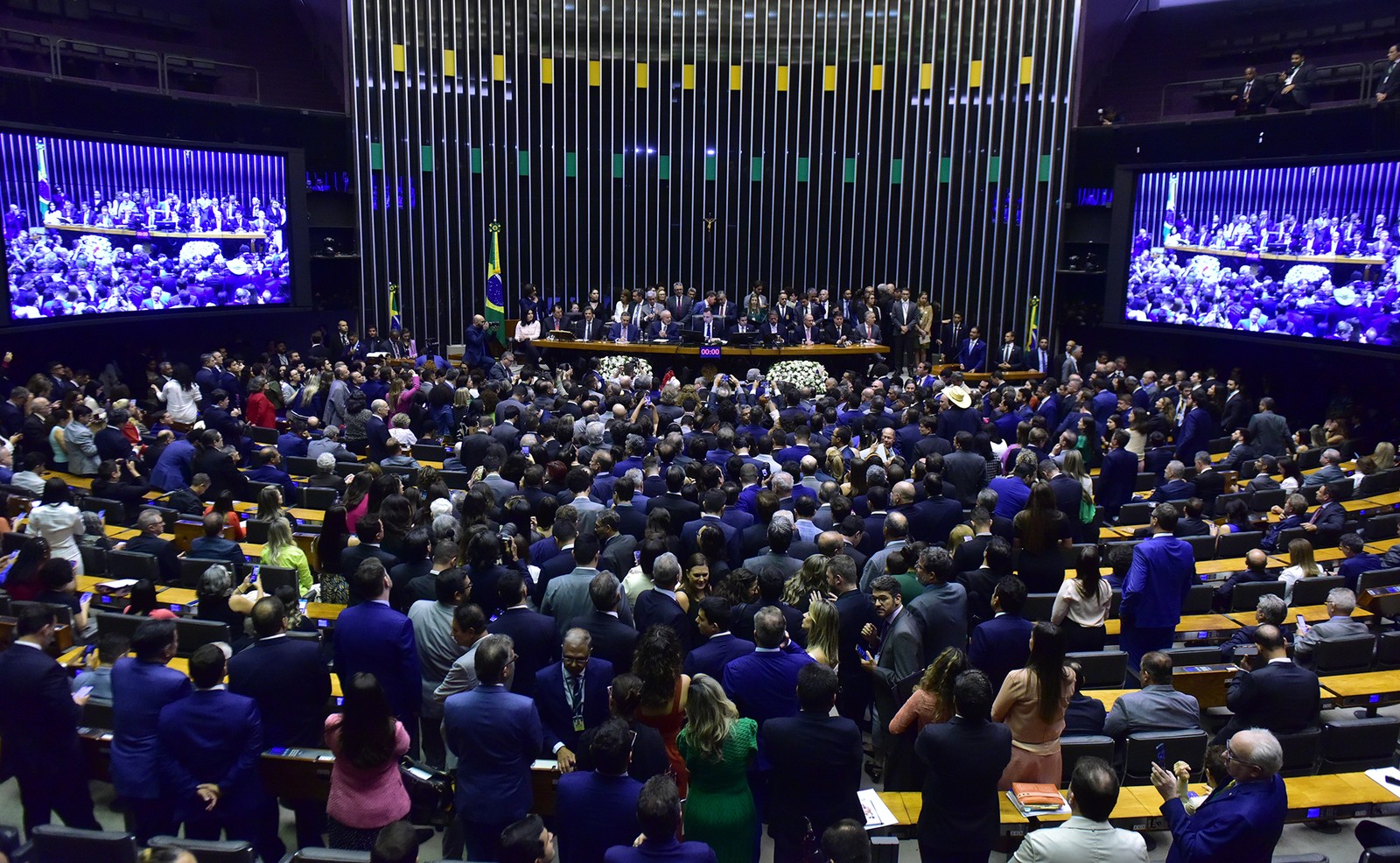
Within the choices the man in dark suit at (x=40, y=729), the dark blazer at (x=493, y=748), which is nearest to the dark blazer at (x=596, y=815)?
the dark blazer at (x=493, y=748)

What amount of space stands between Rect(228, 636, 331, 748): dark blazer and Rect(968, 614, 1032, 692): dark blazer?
307 centimetres

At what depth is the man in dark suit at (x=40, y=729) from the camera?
463cm

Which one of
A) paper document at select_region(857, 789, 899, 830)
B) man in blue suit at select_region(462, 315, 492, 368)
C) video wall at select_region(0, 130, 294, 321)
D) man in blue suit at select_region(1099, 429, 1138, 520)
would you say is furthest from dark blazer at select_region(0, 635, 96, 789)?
man in blue suit at select_region(462, 315, 492, 368)

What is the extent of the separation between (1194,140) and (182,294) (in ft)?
50.0

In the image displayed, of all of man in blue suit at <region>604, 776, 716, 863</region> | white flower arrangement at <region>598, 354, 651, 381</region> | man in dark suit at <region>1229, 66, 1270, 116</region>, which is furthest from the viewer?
white flower arrangement at <region>598, 354, 651, 381</region>

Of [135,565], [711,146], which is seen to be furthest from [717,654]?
[711,146]

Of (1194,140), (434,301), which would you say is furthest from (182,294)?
(1194,140)

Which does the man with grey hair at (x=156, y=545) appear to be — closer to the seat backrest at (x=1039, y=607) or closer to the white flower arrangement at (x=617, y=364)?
the seat backrest at (x=1039, y=607)

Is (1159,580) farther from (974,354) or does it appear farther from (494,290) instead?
(494,290)

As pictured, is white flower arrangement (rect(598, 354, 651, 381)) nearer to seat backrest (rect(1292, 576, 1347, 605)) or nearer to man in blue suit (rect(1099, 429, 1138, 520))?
man in blue suit (rect(1099, 429, 1138, 520))

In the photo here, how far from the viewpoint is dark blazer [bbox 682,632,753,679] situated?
484 cm

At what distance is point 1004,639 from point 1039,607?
4.76 ft

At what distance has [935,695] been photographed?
4590mm

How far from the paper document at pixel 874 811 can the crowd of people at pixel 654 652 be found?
0.21 meters
